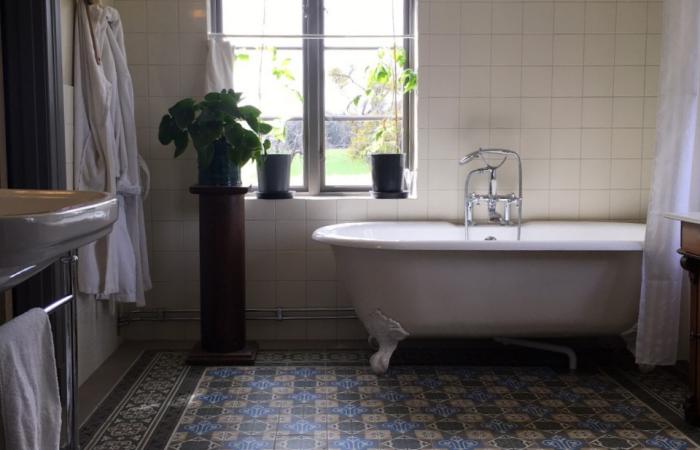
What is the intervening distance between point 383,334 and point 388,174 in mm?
956

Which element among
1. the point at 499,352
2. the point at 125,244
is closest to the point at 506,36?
the point at 499,352

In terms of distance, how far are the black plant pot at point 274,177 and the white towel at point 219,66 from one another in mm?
449

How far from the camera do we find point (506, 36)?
3812 mm

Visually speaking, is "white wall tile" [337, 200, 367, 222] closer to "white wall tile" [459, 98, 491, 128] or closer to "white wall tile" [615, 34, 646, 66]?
"white wall tile" [459, 98, 491, 128]

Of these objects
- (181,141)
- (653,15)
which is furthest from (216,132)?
(653,15)

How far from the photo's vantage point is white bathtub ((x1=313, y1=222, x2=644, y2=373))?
120 inches

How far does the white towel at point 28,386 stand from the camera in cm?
130

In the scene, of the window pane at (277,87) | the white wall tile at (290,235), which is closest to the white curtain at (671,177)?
the white wall tile at (290,235)

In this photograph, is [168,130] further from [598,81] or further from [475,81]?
[598,81]

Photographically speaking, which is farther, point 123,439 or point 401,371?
point 401,371

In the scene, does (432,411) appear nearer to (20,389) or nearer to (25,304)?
(25,304)

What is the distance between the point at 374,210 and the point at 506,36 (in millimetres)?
1166

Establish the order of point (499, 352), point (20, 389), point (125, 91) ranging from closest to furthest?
point (20, 389) → point (125, 91) → point (499, 352)

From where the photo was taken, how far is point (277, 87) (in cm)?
397
